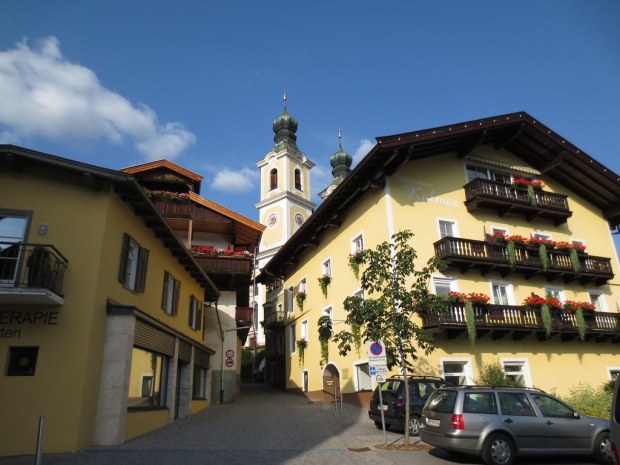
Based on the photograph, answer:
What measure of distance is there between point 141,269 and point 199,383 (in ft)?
29.1

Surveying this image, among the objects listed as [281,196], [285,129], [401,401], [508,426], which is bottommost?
[508,426]

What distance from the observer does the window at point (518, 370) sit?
63.9 feet

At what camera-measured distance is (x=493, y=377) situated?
18.1m

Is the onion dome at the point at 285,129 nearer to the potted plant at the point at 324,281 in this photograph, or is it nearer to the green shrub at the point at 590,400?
the potted plant at the point at 324,281

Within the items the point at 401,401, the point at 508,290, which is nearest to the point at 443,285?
the point at 508,290

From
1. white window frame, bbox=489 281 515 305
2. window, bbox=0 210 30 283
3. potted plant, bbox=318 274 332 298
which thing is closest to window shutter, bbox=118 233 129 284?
window, bbox=0 210 30 283

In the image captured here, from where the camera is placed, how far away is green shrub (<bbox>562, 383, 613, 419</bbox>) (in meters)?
14.1

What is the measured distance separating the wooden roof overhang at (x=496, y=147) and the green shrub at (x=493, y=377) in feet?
28.3

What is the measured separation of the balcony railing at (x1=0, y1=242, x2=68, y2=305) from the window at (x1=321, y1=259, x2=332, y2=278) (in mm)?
15976

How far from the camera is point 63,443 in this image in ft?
31.7

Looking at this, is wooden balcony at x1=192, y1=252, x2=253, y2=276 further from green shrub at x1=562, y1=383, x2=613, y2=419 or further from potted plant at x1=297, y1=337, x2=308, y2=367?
green shrub at x1=562, y1=383, x2=613, y2=419

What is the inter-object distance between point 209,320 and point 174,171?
28.1 ft

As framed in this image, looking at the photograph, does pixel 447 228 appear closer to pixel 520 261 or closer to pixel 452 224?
pixel 452 224

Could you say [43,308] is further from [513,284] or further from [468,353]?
[513,284]
